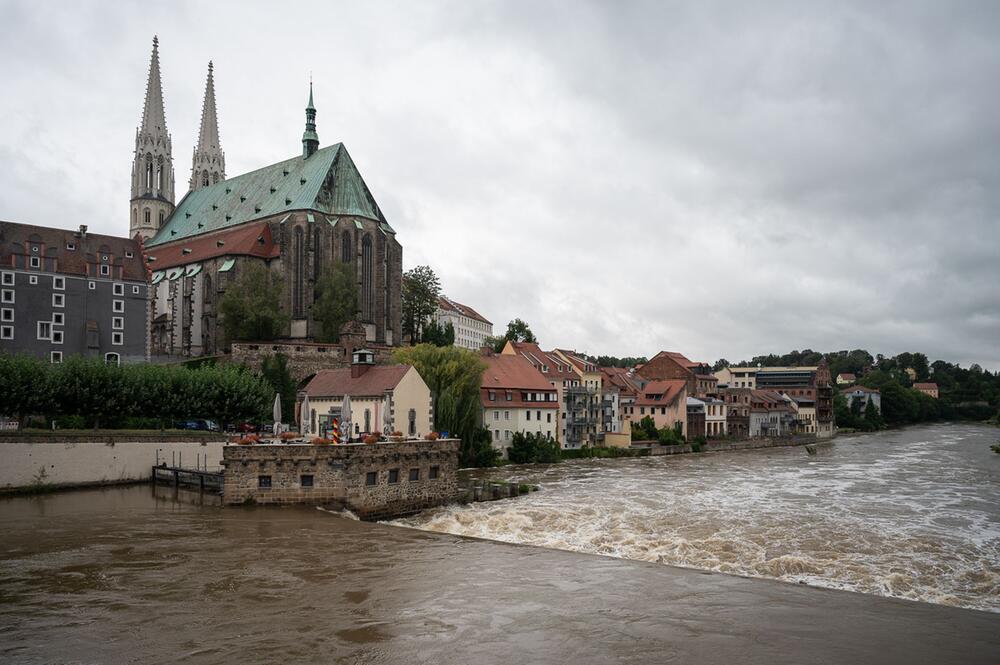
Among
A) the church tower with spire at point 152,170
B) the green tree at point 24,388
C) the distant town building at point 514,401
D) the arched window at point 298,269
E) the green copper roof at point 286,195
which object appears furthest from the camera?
the church tower with spire at point 152,170

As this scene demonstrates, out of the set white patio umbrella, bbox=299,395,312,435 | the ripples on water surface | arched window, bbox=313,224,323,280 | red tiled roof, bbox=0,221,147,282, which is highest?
arched window, bbox=313,224,323,280

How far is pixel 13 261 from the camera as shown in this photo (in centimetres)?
6116

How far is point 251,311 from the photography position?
73625mm

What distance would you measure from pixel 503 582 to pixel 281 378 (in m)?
46.6

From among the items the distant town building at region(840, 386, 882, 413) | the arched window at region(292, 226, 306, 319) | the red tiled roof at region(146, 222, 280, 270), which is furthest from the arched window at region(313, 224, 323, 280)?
the distant town building at region(840, 386, 882, 413)

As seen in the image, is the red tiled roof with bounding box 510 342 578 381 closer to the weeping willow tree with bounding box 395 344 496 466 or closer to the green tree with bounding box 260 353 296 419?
the weeping willow tree with bounding box 395 344 496 466

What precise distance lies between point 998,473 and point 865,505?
24658 millimetres

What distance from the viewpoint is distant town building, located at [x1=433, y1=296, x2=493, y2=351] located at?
155 metres

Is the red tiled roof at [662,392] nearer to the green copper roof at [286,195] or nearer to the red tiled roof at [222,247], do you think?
the green copper roof at [286,195]

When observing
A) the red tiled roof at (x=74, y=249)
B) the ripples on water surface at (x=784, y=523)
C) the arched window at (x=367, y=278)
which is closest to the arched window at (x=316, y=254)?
the arched window at (x=367, y=278)

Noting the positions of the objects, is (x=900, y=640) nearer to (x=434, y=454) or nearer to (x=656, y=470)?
(x=434, y=454)

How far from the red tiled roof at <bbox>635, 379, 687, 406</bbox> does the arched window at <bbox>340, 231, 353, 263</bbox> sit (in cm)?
3548

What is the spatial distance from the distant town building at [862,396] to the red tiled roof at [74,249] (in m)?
134

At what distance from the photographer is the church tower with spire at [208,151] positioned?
11975 cm
